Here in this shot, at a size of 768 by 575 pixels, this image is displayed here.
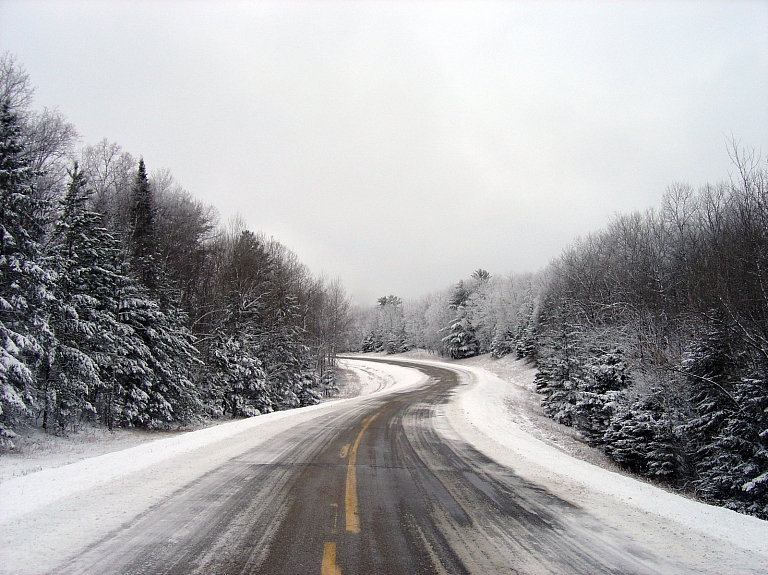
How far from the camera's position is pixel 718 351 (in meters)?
13.3

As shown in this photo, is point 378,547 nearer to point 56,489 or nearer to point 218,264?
point 56,489

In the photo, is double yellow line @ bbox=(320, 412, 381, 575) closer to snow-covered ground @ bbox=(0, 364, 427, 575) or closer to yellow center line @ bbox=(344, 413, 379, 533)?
yellow center line @ bbox=(344, 413, 379, 533)

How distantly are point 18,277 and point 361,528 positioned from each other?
12.4m

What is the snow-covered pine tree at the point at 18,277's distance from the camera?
1078 centimetres

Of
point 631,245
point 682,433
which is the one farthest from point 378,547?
point 631,245

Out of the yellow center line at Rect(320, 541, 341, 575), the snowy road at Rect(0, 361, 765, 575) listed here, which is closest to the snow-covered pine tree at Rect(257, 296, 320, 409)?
the snowy road at Rect(0, 361, 765, 575)

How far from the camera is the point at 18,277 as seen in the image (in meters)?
11.4

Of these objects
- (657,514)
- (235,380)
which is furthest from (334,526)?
(235,380)

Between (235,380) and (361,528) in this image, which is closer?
(361,528)

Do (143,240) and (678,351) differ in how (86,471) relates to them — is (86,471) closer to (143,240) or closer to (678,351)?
(143,240)

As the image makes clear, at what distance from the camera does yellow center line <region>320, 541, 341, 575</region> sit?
3385 mm

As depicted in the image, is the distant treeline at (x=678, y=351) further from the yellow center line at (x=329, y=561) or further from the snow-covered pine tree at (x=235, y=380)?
the snow-covered pine tree at (x=235, y=380)

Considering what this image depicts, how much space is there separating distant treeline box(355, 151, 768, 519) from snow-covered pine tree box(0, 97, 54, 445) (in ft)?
59.2

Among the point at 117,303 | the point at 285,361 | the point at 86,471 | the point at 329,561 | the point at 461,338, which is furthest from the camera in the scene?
the point at 461,338
